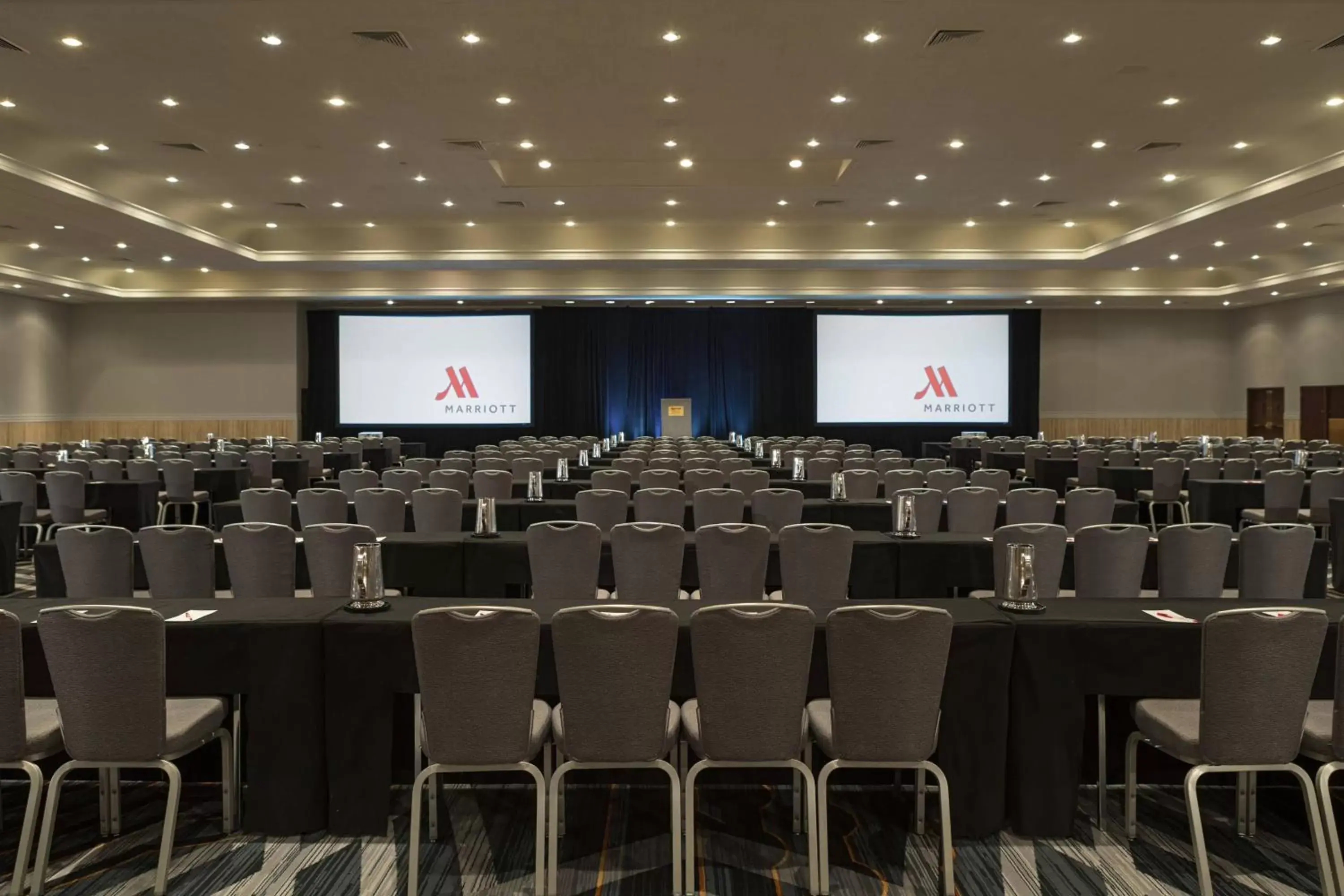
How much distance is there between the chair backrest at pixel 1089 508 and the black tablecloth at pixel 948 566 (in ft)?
5.13

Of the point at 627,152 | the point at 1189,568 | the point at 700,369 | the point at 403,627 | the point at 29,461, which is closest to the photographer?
the point at 403,627

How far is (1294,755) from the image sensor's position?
321cm

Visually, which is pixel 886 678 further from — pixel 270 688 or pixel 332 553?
pixel 332 553

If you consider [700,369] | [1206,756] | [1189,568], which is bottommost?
[1206,756]

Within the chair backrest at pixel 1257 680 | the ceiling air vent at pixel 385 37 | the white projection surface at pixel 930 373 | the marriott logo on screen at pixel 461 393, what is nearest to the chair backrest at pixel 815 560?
the chair backrest at pixel 1257 680

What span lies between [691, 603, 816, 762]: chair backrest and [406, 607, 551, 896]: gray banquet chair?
52cm

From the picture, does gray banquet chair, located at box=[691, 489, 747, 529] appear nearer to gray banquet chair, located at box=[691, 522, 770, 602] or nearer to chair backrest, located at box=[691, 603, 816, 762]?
gray banquet chair, located at box=[691, 522, 770, 602]

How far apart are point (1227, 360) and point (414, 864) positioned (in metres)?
26.8

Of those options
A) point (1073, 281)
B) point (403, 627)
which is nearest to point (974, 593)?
point (403, 627)

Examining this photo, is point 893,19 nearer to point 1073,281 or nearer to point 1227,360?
point 1073,281

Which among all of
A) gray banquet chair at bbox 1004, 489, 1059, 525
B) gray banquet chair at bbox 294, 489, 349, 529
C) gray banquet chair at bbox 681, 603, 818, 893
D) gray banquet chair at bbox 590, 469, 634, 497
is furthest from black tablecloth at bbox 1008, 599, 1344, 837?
gray banquet chair at bbox 590, 469, 634, 497

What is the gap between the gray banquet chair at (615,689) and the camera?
3121 mm

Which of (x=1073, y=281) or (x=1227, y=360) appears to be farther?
(x=1227, y=360)

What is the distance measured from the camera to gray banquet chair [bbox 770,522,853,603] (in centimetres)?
501
